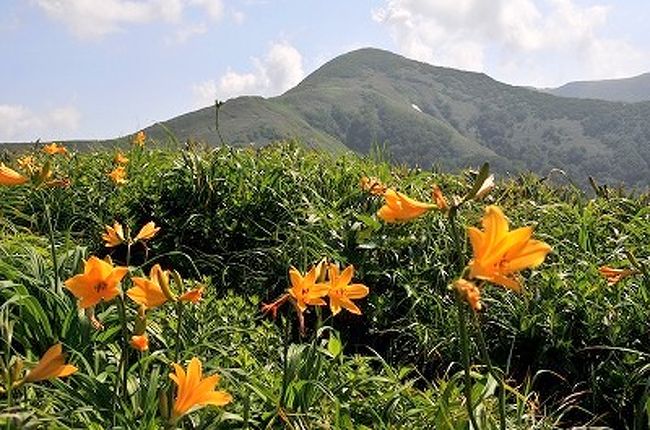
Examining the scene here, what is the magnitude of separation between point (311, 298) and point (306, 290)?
0.03 metres

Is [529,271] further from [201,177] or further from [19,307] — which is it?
[19,307]

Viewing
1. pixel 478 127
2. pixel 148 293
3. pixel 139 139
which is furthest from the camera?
pixel 478 127

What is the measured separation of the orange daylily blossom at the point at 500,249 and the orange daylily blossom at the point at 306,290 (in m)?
0.83

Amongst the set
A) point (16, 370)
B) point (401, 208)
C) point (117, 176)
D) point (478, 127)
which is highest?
point (478, 127)

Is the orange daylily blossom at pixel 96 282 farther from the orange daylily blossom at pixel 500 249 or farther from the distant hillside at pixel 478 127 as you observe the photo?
the distant hillside at pixel 478 127

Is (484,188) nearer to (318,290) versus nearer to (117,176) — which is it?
(318,290)

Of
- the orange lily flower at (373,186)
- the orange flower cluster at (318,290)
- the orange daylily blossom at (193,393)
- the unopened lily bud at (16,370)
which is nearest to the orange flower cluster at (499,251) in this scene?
the orange daylily blossom at (193,393)

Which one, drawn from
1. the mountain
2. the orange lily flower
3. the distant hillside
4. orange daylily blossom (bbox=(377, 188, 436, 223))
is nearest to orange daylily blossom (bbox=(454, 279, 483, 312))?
orange daylily blossom (bbox=(377, 188, 436, 223))

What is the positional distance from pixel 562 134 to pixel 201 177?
6717 inches

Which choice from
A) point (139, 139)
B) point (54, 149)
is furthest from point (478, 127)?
point (54, 149)

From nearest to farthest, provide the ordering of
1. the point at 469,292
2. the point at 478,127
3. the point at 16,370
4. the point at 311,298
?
the point at 469,292 → the point at 16,370 → the point at 311,298 → the point at 478,127

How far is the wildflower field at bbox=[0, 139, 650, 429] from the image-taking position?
1760 mm

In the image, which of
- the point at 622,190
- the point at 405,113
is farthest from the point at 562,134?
the point at 622,190

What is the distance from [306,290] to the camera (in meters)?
2.08
